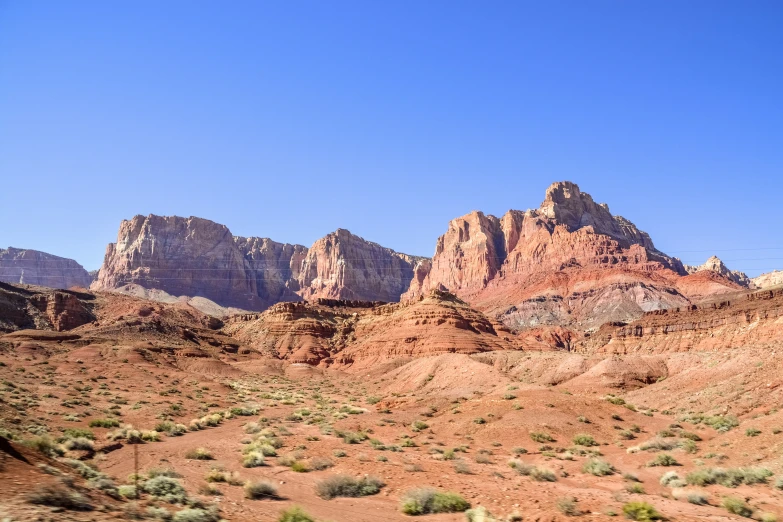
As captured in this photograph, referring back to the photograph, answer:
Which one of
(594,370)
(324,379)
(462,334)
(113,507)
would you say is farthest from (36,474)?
(462,334)

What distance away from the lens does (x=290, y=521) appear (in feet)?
33.6

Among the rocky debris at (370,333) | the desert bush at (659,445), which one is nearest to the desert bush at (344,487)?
the desert bush at (659,445)

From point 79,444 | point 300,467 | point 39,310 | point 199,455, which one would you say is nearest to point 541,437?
point 300,467

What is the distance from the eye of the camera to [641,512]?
40.5 ft

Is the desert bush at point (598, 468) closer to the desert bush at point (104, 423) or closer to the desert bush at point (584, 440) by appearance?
the desert bush at point (584, 440)

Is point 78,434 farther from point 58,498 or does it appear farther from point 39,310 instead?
point 39,310

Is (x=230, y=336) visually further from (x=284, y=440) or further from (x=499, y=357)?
(x=284, y=440)

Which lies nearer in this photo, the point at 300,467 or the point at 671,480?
the point at 671,480

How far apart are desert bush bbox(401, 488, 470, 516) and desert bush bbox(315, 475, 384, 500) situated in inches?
75.5

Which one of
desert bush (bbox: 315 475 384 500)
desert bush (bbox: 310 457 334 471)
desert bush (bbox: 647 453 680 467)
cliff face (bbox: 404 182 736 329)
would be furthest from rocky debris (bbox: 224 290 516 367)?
desert bush (bbox: 315 475 384 500)

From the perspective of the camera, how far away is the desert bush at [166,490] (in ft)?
37.9

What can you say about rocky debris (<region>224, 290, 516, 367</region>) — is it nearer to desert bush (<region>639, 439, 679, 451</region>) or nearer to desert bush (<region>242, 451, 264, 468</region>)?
desert bush (<region>639, 439, 679, 451</region>)

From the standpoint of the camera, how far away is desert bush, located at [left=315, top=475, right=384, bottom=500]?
14.7 meters

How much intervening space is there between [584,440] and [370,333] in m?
74.6
